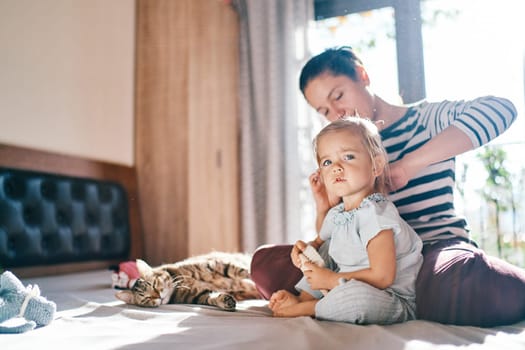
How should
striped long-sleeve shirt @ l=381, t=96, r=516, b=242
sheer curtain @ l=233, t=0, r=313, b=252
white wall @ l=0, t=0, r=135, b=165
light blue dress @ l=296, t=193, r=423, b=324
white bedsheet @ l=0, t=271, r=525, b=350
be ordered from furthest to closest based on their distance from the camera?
sheer curtain @ l=233, t=0, r=313, b=252
white wall @ l=0, t=0, r=135, b=165
striped long-sleeve shirt @ l=381, t=96, r=516, b=242
light blue dress @ l=296, t=193, r=423, b=324
white bedsheet @ l=0, t=271, r=525, b=350

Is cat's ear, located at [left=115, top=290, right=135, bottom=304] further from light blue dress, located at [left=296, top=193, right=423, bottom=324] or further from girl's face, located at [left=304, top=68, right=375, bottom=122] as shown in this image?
girl's face, located at [left=304, top=68, right=375, bottom=122]

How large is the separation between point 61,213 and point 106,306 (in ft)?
2.93

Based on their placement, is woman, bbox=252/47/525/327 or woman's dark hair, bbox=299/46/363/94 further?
woman's dark hair, bbox=299/46/363/94

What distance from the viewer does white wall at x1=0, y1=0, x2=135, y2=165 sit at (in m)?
1.75

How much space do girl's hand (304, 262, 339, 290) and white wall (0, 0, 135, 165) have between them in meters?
1.33

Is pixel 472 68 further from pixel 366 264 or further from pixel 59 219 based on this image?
pixel 59 219

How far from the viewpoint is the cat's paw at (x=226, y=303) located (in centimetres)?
104

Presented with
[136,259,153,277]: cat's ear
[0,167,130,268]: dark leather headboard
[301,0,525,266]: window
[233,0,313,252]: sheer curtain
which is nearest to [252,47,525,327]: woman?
[136,259,153,277]: cat's ear

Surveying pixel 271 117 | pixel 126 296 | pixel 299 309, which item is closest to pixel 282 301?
pixel 299 309

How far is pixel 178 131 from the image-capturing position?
2285mm

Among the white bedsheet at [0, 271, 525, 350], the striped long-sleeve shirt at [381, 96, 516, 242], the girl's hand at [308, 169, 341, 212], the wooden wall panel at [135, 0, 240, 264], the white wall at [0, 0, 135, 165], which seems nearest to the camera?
the white bedsheet at [0, 271, 525, 350]

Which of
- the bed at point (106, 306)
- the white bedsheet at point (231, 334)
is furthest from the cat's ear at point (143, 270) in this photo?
the white bedsheet at point (231, 334)

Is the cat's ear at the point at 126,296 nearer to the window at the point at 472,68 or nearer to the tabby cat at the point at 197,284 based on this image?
the tabby cat at the point at 197,284

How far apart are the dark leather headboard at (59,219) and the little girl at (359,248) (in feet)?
3.68
